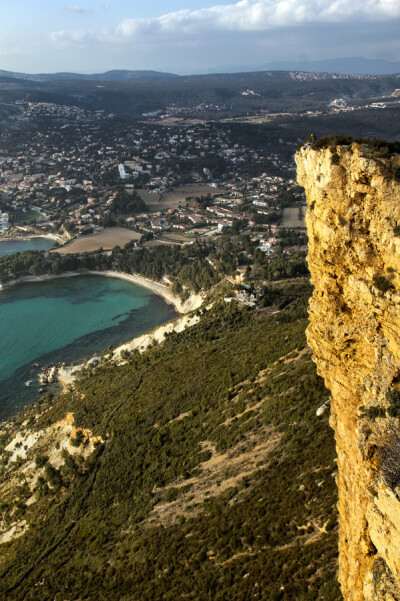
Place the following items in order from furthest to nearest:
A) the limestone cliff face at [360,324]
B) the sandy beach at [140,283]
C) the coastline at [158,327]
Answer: the sandy beach at [140,283] < the coastline at [158,327] < the limestone cliff face at [360,324]

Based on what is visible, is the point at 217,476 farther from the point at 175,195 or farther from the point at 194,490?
the point at 175,195

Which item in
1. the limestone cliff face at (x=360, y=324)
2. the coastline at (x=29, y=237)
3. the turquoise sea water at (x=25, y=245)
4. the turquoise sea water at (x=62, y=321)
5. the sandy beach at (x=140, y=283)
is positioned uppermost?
the limestone cliff face at (x=360, y=324)

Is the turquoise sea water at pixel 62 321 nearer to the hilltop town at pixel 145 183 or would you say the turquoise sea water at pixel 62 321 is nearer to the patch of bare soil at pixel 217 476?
the hilltop town at pixel 145 183

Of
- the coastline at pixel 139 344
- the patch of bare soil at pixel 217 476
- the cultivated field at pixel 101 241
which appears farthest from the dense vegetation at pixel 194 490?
the cultivated field at pixel 101 241

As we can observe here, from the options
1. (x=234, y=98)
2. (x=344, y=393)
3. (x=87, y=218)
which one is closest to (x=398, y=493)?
(x=344, y=393)

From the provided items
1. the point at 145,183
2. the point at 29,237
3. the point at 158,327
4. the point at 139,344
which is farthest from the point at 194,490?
the point at 145,183

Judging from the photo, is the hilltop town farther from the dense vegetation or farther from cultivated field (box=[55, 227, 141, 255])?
the dense vegetation

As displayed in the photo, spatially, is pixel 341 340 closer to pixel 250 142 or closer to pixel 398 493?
pixel 398 493

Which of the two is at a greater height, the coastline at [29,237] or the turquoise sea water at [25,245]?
the coastline at [29,237]
